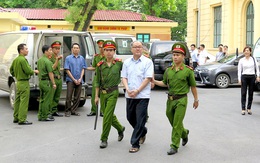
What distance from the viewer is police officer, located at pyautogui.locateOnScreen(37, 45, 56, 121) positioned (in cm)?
1093

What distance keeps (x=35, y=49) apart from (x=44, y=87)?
3.86 feet

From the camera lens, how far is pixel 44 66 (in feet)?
35.8

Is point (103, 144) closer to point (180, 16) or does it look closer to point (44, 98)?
point (44, 98)

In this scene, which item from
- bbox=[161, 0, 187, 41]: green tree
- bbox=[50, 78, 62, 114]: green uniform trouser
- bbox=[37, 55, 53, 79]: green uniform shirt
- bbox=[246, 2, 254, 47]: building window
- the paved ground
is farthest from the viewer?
bbox=[161, 0, 187, 41]: green tree

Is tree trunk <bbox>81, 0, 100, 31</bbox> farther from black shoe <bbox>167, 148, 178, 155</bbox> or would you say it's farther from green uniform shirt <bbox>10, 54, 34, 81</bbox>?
black shoe <bbox>167, 148, 178, 155</bbox>

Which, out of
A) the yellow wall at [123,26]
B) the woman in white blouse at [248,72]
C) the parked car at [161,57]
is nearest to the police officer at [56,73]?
the woman in white blouse at [248,72]

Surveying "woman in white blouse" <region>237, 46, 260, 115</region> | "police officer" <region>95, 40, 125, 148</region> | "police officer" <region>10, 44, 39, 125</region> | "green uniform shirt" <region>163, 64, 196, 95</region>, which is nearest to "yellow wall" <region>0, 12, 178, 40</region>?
"woman in white blouse" <region>237, 46, 260, 115</region>

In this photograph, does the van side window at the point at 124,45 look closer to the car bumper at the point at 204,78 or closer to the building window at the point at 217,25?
the car bumper at the point at 204,78

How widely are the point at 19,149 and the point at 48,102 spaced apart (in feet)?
10.3

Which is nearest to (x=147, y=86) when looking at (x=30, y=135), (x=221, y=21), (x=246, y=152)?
(x=246, y=152)

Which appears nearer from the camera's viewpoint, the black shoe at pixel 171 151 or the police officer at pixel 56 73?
the black shoe at pixel 171 151

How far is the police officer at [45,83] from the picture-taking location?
35.9ft

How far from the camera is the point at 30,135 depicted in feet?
30.4

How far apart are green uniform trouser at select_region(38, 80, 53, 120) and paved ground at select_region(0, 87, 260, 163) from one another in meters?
0.26
